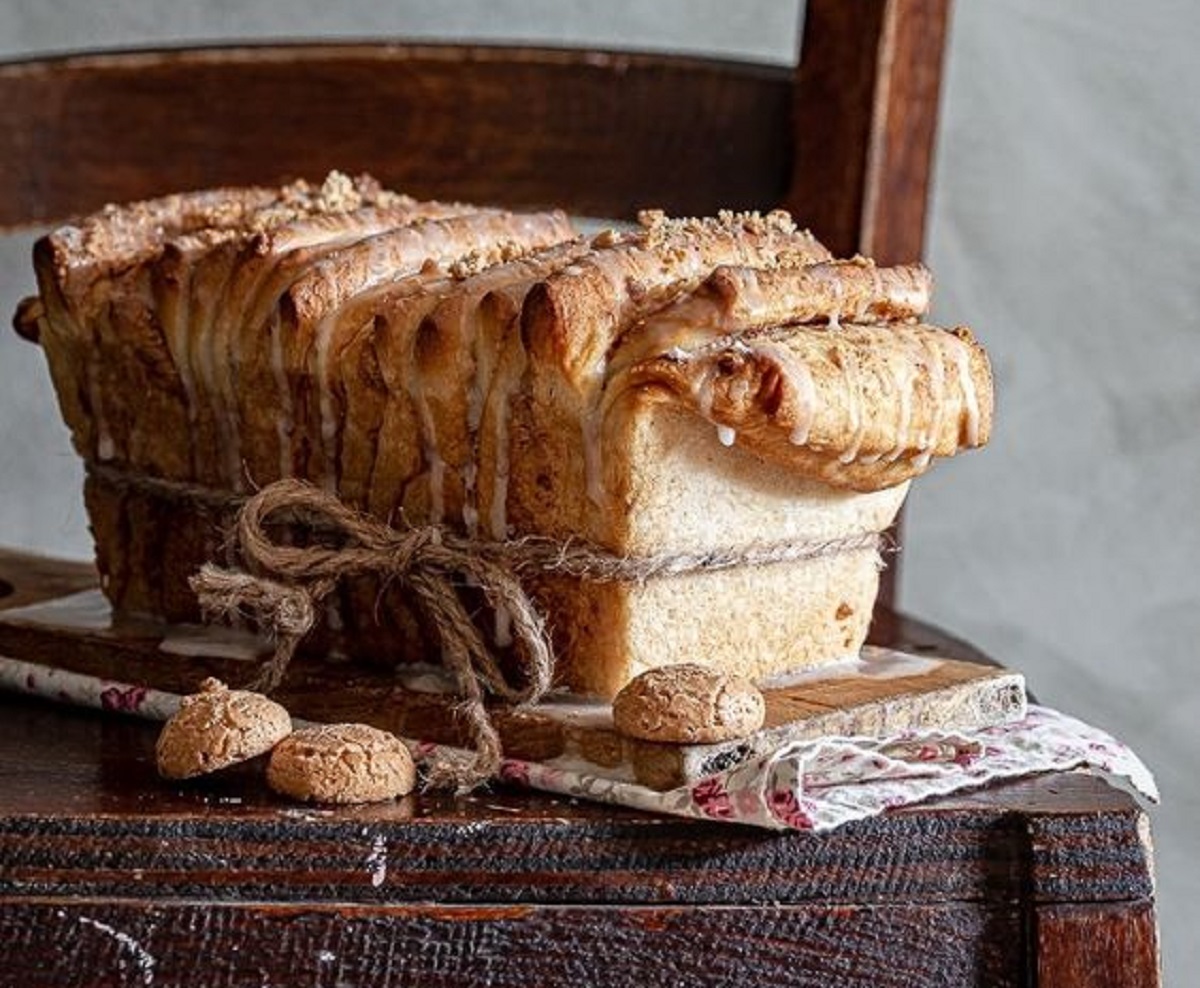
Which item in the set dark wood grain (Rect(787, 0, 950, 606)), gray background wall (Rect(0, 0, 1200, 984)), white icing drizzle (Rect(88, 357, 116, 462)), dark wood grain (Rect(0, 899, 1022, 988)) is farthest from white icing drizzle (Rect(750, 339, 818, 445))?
gray background wall (Rect(0, 0, 1200, 984))

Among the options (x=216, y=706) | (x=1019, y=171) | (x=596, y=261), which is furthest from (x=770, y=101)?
(x=216, y=706)

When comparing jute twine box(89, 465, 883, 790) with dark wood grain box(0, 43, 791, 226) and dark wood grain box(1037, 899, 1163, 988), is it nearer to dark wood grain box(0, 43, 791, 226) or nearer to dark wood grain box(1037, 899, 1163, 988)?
dark wood grain box(1037, 899, 1163, 988)

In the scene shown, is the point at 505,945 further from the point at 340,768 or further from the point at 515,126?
the point at 515,126

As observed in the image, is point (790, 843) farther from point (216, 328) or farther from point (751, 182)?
point (751, 182)

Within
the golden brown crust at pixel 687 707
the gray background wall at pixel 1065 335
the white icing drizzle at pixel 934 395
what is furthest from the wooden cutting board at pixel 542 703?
the gray background wall at pixel 1065 335

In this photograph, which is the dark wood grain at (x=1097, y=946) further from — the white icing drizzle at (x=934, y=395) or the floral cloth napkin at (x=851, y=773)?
the white icing drizzle at (x=934, y=395)

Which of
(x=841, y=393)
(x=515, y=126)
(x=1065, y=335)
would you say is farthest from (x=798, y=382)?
(x=1065, y=335)

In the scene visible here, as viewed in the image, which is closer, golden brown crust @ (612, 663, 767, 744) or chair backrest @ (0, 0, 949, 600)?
golden brown crust @ (612, 663, 767, 744)
